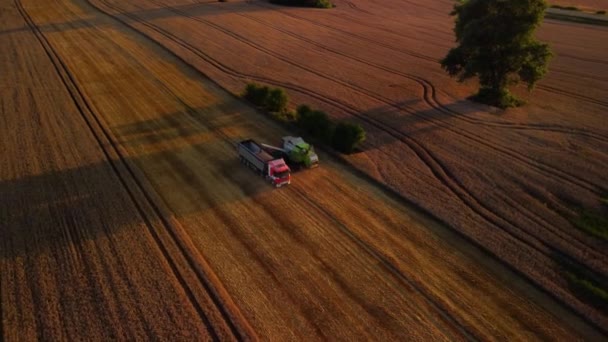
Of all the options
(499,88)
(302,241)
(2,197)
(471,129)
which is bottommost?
(2,197)

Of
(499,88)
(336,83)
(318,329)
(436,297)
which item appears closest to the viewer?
(318,329)

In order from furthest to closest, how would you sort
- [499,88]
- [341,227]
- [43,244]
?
[499,88], [341,227], [43,244]

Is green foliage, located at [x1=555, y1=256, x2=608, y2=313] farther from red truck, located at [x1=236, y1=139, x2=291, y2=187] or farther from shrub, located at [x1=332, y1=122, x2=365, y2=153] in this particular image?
red truck, located at [x1=236, y1=139, x2=291, y2=187]

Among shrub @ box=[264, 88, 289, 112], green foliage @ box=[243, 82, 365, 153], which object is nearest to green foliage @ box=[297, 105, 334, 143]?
green foliage @ box=[243, 82, 365, 153]

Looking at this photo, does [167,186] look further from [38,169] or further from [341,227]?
[341,227]

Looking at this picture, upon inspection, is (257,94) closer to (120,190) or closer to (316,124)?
(316,124)

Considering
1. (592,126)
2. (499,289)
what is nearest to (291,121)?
(499,289)

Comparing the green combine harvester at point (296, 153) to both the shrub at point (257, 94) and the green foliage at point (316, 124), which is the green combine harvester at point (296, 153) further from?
the shrub at point (257, 94)
